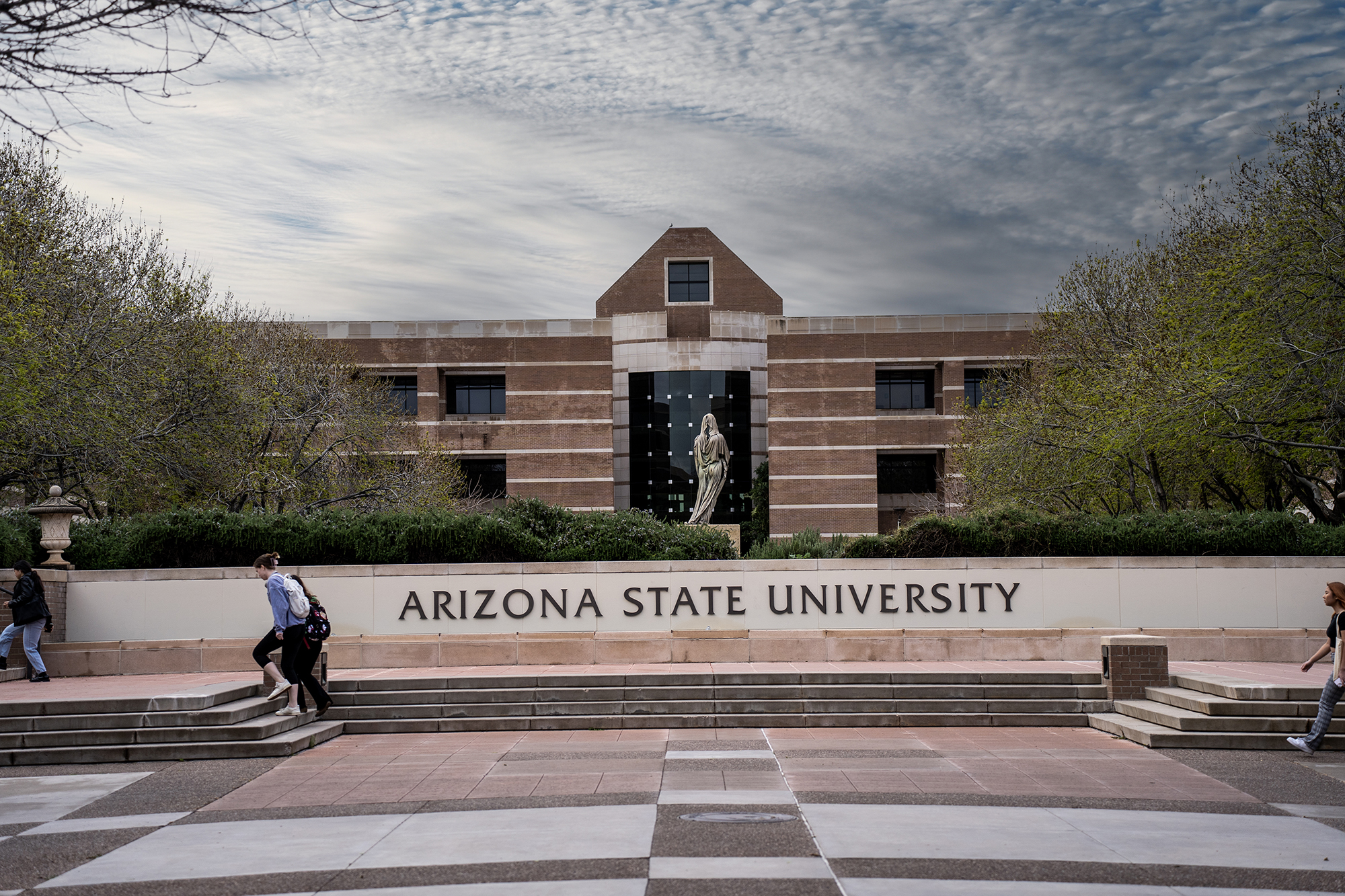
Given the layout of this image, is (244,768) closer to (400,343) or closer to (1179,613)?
(1179,613)

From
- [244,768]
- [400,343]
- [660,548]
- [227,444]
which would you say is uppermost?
[400,343]

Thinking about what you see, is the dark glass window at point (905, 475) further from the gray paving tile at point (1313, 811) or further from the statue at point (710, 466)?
the gray paving tile at point (1313, 811)

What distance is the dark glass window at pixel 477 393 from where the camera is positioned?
46.9 m

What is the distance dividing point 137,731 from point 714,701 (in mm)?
6487

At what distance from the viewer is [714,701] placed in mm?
13586

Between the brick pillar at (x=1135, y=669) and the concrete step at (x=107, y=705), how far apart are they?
10.6 m

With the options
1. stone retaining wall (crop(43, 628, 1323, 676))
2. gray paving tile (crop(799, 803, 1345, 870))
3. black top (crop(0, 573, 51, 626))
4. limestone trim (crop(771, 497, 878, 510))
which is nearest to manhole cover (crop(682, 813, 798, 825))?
gray paving tile (crop(799, 803, 1345, 870))

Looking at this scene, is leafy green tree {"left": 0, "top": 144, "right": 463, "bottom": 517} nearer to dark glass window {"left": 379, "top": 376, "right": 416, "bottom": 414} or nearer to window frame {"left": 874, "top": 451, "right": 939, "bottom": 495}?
dark glass window {"left": 379, "top": 376, "right": 416, "bottom": 414}

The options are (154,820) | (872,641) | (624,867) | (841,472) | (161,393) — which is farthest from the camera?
(841,472)

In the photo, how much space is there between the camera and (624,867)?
6707mm

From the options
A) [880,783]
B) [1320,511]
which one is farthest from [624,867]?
[1320,511]

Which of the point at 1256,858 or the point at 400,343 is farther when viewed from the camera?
the point at 400,343

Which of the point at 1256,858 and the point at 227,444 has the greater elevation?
the point at 227,444

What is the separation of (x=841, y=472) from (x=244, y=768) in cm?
3487
